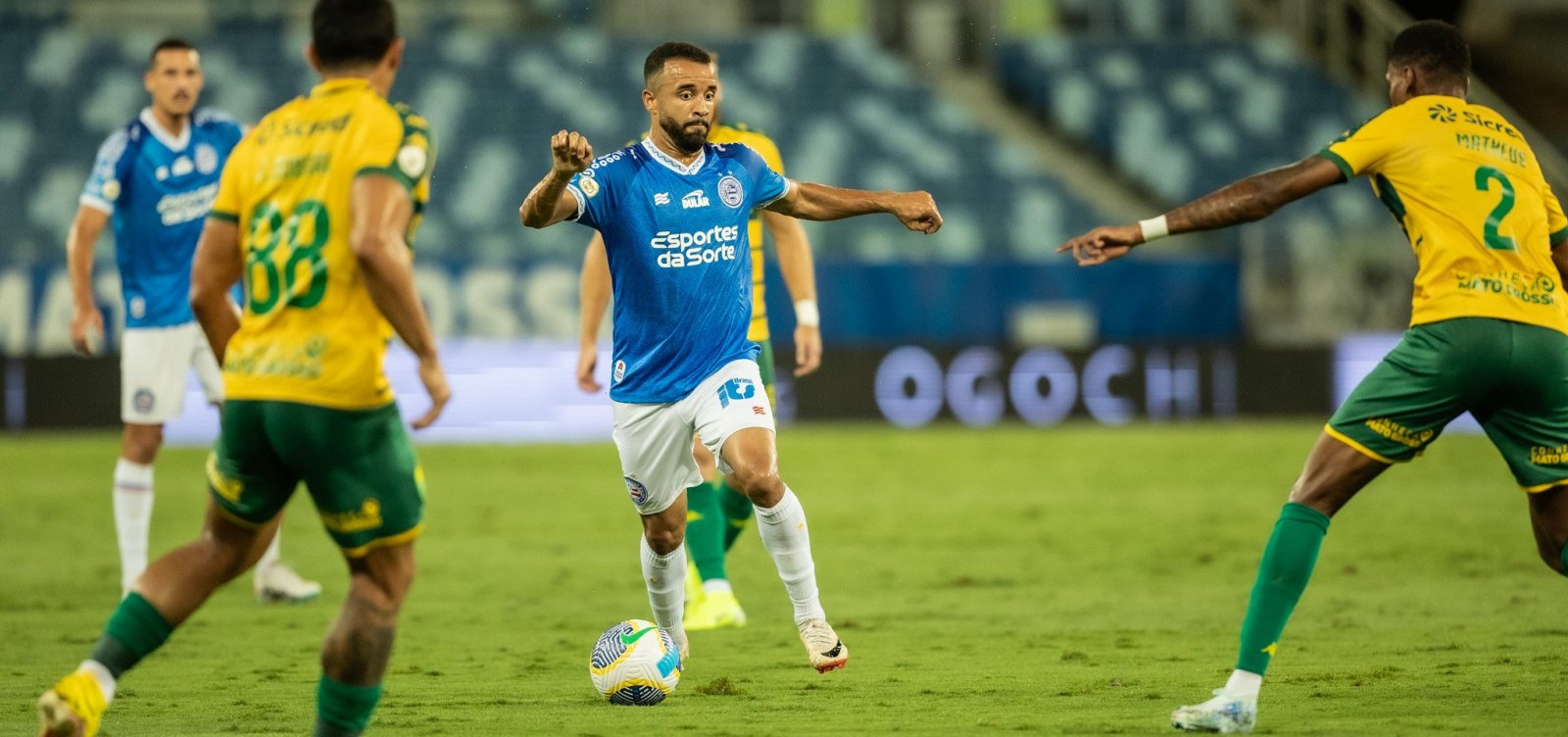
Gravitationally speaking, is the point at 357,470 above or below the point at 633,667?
above

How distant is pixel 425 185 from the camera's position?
538cm

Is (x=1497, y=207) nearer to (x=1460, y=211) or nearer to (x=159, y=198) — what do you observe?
(x=1460, y=211)

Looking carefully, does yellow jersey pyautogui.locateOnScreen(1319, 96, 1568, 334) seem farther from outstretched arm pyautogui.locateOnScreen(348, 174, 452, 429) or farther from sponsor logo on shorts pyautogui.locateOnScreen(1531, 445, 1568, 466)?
outstretched arm pyautogui.locateOnScreen(348, 174, 452, 429)

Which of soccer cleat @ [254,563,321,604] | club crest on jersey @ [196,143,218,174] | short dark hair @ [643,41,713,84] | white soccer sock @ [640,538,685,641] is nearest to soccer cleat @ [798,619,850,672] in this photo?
white soccer sock @ [640,538,685,641]

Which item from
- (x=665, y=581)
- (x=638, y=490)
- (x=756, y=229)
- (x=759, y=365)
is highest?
(x=756, y=229)

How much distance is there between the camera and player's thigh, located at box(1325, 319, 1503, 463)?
19.4 feet

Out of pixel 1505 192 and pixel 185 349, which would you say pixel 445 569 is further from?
pixel 1505 192

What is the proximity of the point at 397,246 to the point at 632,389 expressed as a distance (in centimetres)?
201

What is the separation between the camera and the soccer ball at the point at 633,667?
21.8 feet

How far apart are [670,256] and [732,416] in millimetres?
653

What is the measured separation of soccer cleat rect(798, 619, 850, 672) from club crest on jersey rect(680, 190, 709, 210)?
5.43ft

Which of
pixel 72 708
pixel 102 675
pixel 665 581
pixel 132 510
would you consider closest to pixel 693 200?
pixel 665 581

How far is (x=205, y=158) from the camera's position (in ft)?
30.7

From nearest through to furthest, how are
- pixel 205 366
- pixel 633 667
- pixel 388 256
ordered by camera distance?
pixel 388 256 → pixel 633 667 → pixel 205 366
